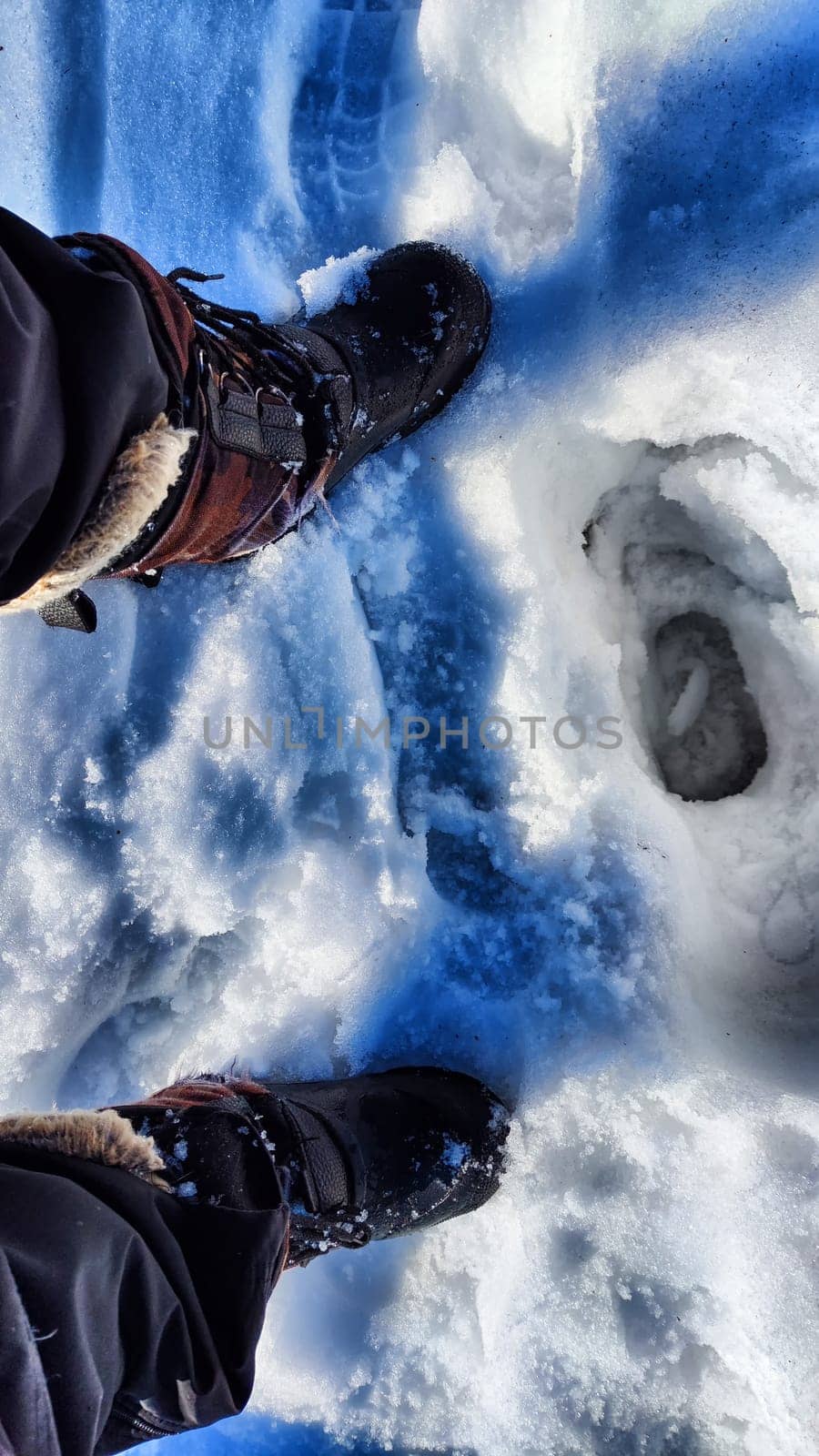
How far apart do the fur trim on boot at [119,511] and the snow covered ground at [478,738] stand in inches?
19.2

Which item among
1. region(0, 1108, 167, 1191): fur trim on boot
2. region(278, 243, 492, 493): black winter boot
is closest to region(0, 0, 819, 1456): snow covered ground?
region(278, 243, 492, 493): black winter boot

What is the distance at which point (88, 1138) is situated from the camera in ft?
2.50

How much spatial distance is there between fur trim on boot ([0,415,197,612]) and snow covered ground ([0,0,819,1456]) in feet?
1.60

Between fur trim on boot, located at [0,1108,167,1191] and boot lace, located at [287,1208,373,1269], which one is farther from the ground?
fur trim on boot, located at [0,1108,167,1191]

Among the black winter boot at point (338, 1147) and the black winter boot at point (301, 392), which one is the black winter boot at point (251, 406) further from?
the black winter boot at point (338, 1147)

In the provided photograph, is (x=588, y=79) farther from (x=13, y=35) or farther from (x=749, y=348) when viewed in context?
(x=13, y=35)

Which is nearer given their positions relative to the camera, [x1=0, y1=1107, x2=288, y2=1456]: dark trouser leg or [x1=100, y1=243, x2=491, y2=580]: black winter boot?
[x1=0, y1=1107, x2=288, y2=1456]: dark trouser leg

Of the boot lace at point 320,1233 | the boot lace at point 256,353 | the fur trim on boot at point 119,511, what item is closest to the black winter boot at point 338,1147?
the boot lace at point 320,1233

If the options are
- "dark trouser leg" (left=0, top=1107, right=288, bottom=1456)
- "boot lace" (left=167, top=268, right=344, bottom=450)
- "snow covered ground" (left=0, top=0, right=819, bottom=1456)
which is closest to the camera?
"dark trouser leg" (left=0, top=1107, right=288, bottom=1456)

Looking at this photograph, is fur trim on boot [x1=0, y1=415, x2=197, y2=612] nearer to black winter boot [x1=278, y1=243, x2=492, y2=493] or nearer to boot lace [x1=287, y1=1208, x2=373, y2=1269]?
black winter boot [x1=278, y1=243, x2=492, y2=493]

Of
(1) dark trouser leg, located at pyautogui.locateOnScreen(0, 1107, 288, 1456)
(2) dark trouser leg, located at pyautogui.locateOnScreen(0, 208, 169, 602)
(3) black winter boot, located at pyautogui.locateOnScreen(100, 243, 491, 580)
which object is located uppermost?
(2) dark trouser leg, located at pyautogui.locateOnScreen(0, 208, 169, 602)

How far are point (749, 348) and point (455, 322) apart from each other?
0.40m

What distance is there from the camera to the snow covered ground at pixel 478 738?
3.80 ft

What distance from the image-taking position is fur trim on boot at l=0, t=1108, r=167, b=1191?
2.43 feet
